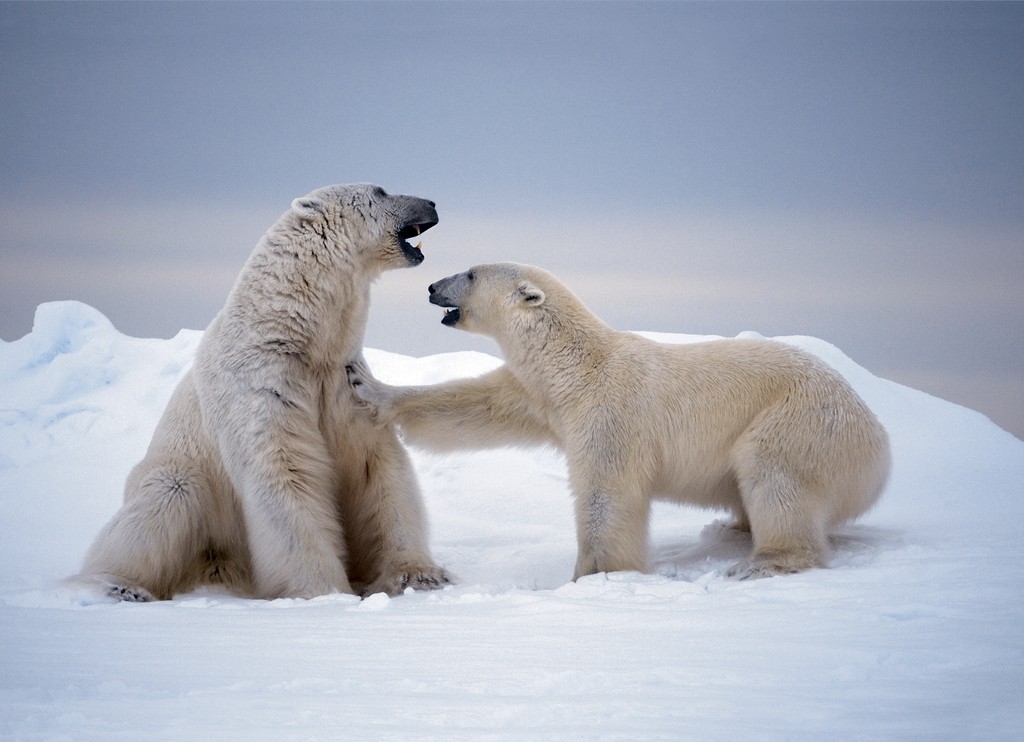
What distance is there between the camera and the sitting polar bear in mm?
4922

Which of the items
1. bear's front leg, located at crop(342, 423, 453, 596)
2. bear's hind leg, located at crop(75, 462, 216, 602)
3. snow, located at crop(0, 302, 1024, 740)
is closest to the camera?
snow, located at crop(0, 302, 1024, 740)

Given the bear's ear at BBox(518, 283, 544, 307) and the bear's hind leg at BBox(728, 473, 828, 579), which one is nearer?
the bear's hind leg at BBox(728, 473, 828, 579)

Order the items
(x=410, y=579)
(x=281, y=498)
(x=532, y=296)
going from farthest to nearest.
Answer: (x=532, y=296) → (x=410, y=579) → (x=281, y=498)

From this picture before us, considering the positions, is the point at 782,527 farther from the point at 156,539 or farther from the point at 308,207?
the point at 156,539

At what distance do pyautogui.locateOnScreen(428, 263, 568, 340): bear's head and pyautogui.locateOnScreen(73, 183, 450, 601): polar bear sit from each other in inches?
14.9

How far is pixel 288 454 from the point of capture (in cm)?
480

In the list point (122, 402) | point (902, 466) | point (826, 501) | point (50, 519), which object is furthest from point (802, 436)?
point (122, 402)

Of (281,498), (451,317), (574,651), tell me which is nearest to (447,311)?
(451,317)

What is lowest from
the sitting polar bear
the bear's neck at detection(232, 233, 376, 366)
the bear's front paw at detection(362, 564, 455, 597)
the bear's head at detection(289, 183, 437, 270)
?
the bear's front paw at detection(362, 564, 455, 597)

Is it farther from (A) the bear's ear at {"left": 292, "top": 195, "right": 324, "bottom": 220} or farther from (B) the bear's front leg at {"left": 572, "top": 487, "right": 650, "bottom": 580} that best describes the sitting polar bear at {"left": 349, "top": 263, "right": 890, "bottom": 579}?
(A) the bear's ear at {"left": 292, "top": 195, "right": 324, "bottom": 220}

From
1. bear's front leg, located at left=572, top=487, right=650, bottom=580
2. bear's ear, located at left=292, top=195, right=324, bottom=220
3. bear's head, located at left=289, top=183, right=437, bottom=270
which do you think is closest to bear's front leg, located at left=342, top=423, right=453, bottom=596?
bear's front leg, located at left=572, top=487, right=650, bottom=580

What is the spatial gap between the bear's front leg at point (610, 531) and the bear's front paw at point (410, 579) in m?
0.67

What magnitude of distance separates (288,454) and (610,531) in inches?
63.2

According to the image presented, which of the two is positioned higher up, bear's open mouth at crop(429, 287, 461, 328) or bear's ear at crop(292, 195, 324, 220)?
bear's ear at crop(292, 195, 324, 220)
